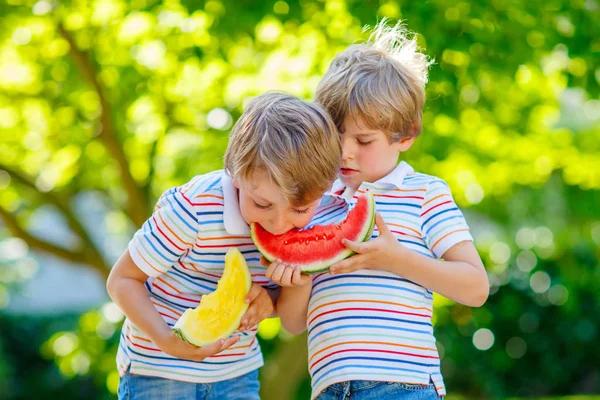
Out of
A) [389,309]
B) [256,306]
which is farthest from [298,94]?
[389,309]

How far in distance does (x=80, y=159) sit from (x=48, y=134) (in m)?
0.34

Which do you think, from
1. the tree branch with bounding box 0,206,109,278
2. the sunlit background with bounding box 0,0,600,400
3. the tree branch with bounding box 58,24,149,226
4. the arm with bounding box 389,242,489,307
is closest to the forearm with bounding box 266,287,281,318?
the arm with bounding box 389,242,489,307

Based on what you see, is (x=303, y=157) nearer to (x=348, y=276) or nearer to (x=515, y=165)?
(x=348, y=276)

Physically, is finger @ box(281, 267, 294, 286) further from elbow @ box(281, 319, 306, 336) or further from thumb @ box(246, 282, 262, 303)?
elbow @ box(281, 319, 306, 336)

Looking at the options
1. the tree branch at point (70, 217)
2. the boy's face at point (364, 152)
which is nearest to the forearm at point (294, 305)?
the boy's face at point (364, 152)

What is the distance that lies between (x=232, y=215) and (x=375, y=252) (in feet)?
1.60

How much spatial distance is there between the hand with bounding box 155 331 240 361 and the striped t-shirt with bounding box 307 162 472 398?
31 cm

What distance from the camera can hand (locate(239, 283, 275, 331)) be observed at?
→ 248 cm

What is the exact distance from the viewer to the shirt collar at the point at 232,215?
8.10 feet

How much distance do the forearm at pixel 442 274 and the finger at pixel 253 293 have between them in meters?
0.45

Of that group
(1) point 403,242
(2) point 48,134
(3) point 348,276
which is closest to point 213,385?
(3) point 348,276

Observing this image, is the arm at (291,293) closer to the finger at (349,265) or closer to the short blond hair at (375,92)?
the finger at (349,265)

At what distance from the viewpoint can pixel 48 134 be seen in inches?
258

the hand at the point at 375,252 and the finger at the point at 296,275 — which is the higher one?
the hand at the point at 375,252
